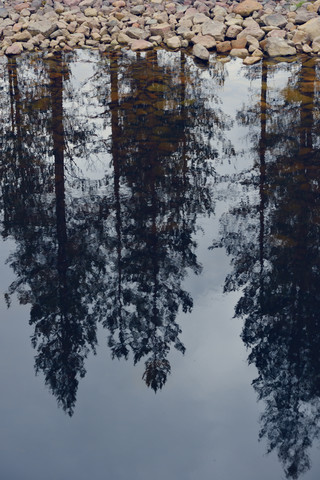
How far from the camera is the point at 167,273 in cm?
851

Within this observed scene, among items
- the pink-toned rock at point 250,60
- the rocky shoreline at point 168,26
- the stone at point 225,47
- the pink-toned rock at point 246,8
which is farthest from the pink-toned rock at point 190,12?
the pink-toned rock at point 250,60

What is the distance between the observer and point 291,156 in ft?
37.6

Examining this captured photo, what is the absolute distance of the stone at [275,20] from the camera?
59.7 ft

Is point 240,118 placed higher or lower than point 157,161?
higher

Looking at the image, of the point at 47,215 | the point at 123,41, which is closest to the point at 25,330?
the point at 47,215

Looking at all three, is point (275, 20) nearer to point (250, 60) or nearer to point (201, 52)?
point (250, 60)

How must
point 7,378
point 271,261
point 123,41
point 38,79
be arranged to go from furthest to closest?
point 123,41, point 38,79, point 271,261, point 7,378

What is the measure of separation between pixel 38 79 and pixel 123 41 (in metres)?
3.70

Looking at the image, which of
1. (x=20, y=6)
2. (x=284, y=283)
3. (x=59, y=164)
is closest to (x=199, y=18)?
(x=20, y=6)

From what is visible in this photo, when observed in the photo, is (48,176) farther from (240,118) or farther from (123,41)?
(123,41)

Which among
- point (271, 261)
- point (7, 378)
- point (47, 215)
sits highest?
point (47, 215)

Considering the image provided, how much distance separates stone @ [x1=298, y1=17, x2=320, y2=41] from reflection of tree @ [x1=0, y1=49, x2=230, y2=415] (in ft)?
13.2

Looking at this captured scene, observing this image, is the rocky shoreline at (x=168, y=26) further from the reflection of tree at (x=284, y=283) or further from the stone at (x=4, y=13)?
the reflection of tree at (x=284, y=283)

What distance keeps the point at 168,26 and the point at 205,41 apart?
1415 mm
